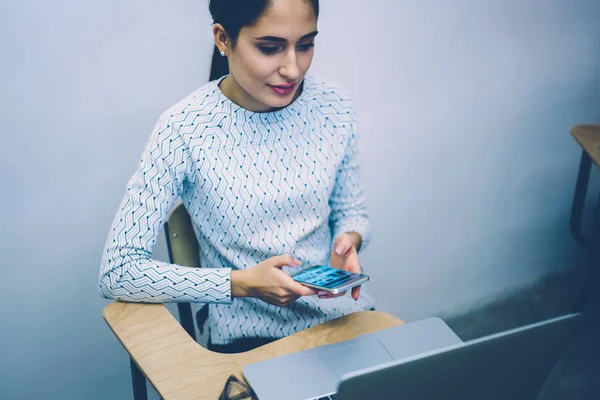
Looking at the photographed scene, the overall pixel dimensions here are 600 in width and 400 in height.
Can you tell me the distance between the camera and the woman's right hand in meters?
1.08

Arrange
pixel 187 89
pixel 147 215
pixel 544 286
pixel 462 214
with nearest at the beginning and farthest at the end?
pixel 147 215, pixel 187 89, pixel 462 214, pixel 544 286

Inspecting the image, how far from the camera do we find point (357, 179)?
1.43 metres

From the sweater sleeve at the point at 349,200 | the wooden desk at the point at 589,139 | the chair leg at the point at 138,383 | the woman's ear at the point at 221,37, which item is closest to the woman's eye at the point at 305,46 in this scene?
the woman's ear at the point at 221,37

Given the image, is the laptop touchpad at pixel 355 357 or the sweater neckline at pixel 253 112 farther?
the sweater neckline at pixel 253 112

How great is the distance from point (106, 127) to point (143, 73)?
0.17 metres

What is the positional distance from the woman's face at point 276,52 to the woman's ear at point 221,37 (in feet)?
0.05

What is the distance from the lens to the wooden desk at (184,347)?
3.15 feet

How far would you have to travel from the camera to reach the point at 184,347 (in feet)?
3.40

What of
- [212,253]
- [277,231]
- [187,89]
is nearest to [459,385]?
[277,231]

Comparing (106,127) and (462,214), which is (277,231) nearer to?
(106,127)

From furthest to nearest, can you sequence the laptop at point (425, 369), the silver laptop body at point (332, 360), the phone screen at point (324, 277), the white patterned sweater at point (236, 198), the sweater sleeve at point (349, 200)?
the sweater sleeve at point (349, 200) → the white patterned sweater at point (236, 198) → the phone screen at point (324, 277) → the silver laptop body at point (332, 360) → the laptop at point (425, 369)

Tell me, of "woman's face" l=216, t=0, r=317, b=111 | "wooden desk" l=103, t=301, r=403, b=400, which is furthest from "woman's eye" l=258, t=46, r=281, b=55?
"wooden desk" l=103, t=301, r=403, b=400

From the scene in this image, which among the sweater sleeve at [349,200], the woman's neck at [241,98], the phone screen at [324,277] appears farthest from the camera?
the sweater sleeve at [349,200]

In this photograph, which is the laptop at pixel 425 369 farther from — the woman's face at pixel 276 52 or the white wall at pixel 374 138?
the white wall at pixel 374 138
